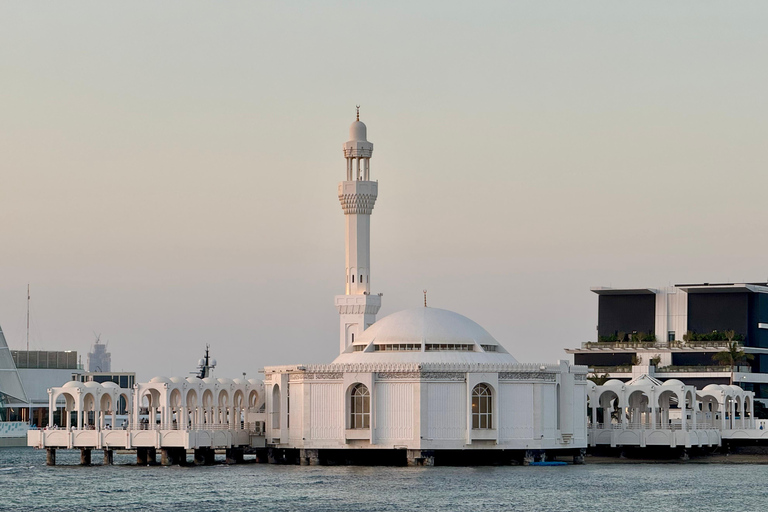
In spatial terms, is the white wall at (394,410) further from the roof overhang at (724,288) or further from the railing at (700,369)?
the roof overhang at (724,288)

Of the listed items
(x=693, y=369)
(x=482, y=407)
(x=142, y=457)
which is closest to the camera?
(x=482, y=407)

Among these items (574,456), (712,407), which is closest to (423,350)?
(574,456)

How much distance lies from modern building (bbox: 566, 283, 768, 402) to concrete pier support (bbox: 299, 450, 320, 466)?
196 ft

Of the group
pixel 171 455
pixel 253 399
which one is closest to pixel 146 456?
pixel 171 455

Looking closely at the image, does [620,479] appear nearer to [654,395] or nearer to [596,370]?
[654,395]

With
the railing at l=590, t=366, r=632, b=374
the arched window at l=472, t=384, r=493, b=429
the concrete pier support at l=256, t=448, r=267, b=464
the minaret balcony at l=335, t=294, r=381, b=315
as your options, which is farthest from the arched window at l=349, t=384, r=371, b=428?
the railing at l=590, t=366, r=632, b=374

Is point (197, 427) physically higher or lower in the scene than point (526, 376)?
lower

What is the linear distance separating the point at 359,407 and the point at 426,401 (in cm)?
554

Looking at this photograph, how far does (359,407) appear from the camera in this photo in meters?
120

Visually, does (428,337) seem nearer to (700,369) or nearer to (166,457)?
(166,457)

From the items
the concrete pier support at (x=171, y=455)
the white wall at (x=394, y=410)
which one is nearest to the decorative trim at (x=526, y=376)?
the white wall at (x=394, y=410)

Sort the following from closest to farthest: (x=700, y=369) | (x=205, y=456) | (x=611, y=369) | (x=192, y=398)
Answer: (x=205, y=456) < (x=192, y=398) < (x=700, y=369) < (x=611, y=369)

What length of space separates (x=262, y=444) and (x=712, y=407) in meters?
48.8

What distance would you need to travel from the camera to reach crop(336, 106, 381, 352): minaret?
148 m
